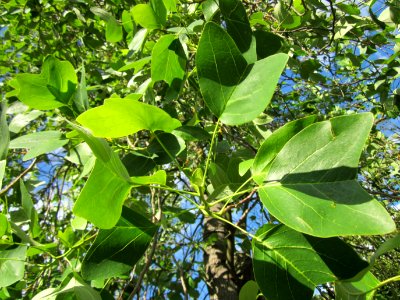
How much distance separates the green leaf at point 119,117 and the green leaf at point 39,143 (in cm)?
32

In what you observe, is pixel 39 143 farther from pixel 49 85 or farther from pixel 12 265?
pixel 12 265

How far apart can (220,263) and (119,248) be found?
5.45ft

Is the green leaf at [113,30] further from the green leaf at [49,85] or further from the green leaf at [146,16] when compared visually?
the green leaf at [49,85]

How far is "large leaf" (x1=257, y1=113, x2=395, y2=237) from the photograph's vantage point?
0.46 metres

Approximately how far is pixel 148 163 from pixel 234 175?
0.20 meters

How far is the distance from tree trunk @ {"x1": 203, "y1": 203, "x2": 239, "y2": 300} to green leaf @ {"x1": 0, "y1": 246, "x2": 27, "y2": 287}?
134cm

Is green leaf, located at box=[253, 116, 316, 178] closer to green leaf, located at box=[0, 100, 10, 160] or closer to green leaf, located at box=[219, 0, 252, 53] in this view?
Answer: green leaf, located at box=[219, 0, 252, 53]

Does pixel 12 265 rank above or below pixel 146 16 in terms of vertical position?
below

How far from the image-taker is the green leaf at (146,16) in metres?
0.93

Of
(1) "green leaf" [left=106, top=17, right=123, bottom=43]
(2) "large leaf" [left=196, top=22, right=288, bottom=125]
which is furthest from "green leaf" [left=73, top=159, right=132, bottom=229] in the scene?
(1) "green leaf" [left=106, top=17, right=123, bottom=43]

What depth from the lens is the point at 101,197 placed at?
21.0 inches

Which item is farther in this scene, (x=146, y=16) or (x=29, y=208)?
(x=146, y=16)

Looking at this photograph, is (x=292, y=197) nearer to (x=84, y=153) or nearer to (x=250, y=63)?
(x=250, y=63)

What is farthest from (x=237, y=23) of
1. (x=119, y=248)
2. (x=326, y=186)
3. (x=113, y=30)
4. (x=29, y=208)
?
(x=113, y=30)
